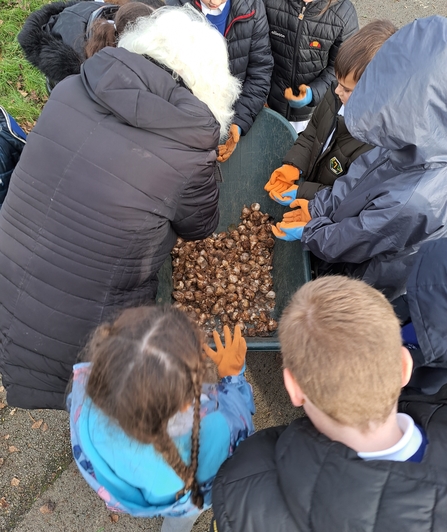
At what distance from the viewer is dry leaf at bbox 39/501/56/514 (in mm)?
2406

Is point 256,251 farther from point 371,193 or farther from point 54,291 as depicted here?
point 54,291

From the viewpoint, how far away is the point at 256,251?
9.91 ft

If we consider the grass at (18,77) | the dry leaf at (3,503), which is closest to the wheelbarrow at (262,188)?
the dry leaf at (3,503)

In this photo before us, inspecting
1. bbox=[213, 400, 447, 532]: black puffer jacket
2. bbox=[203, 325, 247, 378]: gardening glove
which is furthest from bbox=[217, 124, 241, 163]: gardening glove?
bbox=[213, 400, 447, 532]: black puffer jacket

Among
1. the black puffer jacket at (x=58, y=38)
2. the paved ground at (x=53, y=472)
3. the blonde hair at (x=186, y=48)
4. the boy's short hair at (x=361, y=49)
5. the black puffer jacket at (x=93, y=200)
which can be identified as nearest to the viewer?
the black puffer jacket at (x=93, y=200)

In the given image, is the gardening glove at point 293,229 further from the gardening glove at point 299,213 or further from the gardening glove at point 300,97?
the gardening glove at point 300,97

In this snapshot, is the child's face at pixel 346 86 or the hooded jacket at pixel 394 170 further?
the child's face at pixel 346 86

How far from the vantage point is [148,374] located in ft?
3.56

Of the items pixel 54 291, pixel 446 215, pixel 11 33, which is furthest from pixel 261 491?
pixel 11 33

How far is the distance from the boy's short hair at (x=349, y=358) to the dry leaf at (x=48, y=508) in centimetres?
215

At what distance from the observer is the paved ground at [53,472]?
237 centimetres

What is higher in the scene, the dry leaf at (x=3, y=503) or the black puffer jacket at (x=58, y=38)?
the black puffer jacket at (x=58, y=38)

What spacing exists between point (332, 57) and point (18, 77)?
3578 millimetres

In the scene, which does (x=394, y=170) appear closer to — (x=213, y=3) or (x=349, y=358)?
(x=349, y=358)
